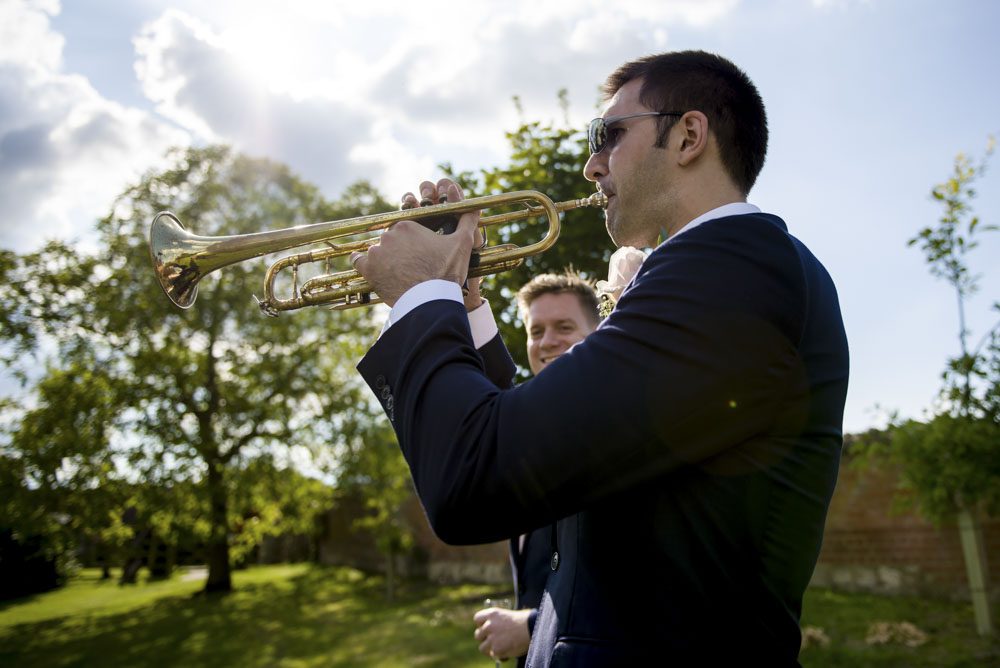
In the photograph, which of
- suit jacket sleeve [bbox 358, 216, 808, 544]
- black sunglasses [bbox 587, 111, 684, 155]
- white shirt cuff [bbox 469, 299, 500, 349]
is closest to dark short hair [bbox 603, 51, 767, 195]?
black sunglasses [bbox 587, 111, 684, 155]

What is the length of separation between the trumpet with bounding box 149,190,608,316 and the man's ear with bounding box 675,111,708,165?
454 mm

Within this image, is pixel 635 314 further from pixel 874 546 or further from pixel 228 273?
pixel 228 273

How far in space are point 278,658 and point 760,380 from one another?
40.2ft

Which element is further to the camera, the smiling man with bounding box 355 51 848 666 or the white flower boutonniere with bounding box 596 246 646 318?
the white flower boutonniere with bounding box 596 246 646 318

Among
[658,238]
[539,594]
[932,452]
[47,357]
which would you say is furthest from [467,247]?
[47,357]

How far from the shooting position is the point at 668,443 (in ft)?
4.71

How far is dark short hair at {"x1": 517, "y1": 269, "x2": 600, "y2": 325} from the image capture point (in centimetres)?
404

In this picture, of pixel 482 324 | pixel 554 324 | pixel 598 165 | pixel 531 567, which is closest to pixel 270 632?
pixel 531 567

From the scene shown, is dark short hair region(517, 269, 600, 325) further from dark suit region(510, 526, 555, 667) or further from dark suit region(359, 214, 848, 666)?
dark suit region(359, 214, 848, 666)

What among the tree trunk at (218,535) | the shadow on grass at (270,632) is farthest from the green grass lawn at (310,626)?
the tree trunk at (218,535)

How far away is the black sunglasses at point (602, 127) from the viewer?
2.03 metres

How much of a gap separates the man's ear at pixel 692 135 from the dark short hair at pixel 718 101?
26 mm

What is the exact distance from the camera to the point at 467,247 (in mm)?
1989

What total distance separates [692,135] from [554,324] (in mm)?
2059
